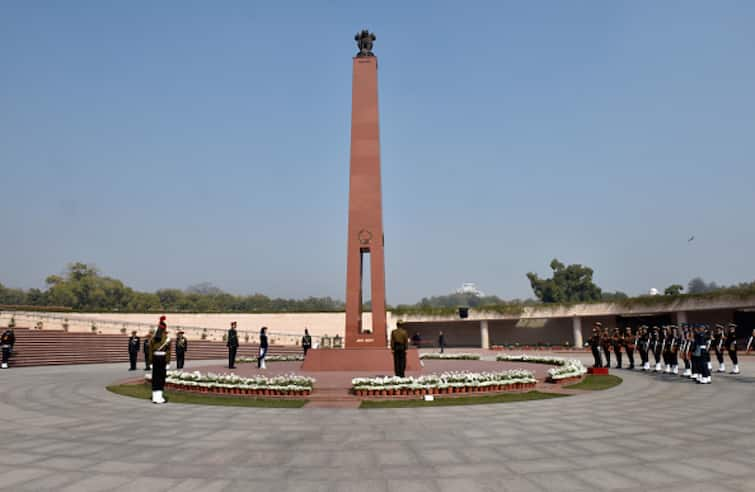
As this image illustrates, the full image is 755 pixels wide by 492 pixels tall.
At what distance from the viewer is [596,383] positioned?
1292 cm

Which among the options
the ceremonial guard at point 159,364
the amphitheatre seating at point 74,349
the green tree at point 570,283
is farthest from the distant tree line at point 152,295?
the ceremonial guard at point 159,364

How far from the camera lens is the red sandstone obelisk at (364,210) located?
53.4ft

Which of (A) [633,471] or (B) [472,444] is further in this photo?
(B) [472,444]

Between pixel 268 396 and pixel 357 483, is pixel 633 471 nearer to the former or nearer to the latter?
pixel 357 483

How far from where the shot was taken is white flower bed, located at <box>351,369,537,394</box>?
34.3 feet

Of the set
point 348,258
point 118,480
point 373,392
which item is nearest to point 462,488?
point 118,480

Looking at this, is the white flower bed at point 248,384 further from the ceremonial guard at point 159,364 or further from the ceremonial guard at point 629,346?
the ceremonial guard at point 629,346

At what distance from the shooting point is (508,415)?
8344 millimetres

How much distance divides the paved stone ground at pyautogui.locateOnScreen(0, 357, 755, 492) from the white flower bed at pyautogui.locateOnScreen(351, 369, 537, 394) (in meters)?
1.32

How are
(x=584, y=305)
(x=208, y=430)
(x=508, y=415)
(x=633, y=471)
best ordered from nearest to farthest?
(x=633, y=471), (x=208, y=430), (x=508, y=415), (x=584, y=305)

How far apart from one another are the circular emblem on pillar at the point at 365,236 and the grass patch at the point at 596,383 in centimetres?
799

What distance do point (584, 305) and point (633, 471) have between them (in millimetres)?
37382

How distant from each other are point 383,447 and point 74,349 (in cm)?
2366

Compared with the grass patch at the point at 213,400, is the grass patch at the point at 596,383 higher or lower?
lower
